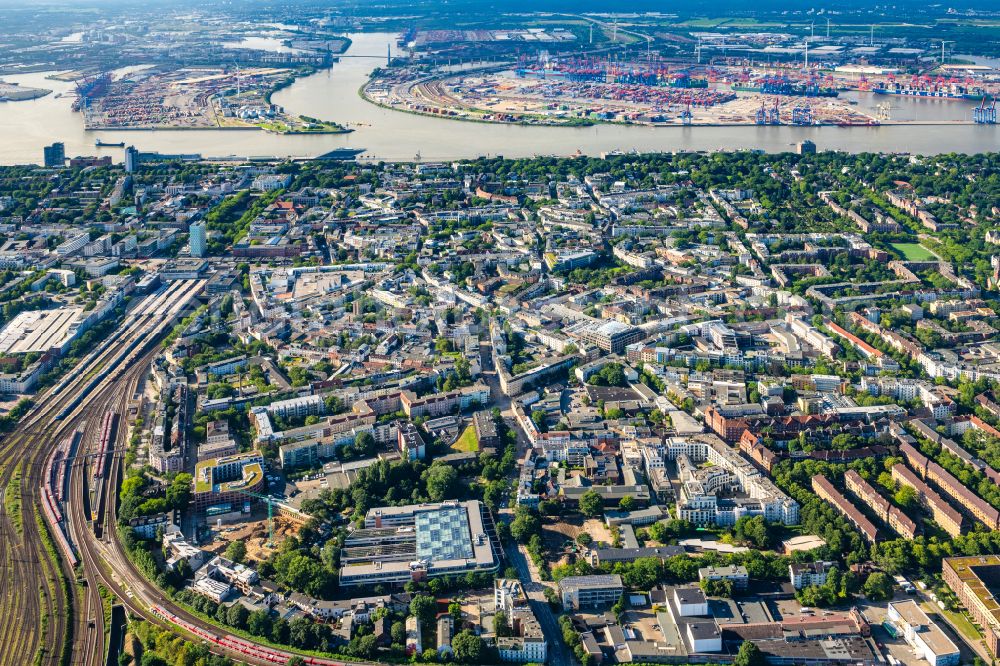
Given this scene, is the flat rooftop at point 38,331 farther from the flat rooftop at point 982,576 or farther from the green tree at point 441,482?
the flat rooftop at point 982,576

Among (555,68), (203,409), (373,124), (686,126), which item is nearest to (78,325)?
(203,409)

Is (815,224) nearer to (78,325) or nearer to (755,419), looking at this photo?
(755,419)

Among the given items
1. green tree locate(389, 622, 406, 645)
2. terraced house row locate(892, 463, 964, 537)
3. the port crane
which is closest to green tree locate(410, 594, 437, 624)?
green tree locate(389, 622, 406, 645)

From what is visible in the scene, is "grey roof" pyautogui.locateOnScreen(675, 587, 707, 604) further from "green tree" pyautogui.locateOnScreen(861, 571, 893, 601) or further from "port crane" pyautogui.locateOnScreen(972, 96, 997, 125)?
"port crane" pyautogui.locateOnScreen(972, 96, 997, 125)

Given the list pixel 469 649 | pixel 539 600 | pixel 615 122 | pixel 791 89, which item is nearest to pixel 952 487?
pixel 539 600

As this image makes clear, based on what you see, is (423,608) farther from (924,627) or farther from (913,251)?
(913,251)

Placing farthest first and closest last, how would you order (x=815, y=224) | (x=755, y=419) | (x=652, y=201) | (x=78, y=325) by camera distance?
(x=652, y=201)
(x=815, y=224)
(x=78, y=325)
(x=755, y=419)
